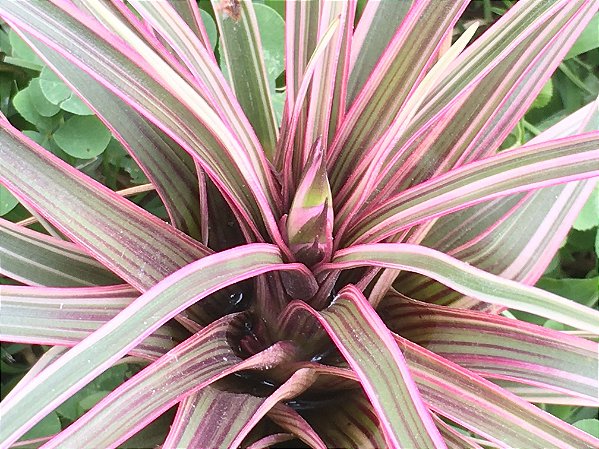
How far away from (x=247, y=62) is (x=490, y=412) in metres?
0.33

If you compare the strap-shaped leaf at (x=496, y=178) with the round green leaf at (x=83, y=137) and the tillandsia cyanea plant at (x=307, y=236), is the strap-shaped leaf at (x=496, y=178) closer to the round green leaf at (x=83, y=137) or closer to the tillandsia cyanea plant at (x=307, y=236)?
the tillandsia cyanea plant at (x=307, y=236)

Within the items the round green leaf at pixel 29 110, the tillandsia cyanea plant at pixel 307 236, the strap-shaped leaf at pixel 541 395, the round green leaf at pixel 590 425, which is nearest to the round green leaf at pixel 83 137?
the round green leaf at pixel 29 110

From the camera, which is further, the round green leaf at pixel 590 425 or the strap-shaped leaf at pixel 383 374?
the round green leaf at pixel 590 425

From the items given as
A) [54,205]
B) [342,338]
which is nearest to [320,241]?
[342,338]

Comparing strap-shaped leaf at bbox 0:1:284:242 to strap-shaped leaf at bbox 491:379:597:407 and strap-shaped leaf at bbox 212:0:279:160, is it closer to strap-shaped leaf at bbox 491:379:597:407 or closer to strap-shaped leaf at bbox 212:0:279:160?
strap-shaped leaf at bbox 212:0:279:160

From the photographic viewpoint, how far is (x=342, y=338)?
442mm

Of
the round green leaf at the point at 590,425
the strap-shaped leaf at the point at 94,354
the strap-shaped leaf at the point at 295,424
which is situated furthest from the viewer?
the round green leaf at the point at 590,425

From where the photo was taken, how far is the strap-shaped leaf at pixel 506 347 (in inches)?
19.0

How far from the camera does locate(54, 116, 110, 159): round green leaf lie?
721 millimetres

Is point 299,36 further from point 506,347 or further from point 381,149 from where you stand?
point 506,347

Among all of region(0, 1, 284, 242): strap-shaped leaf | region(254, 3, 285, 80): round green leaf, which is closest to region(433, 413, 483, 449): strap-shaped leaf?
region(0, 1, 284, 242): strap-shaped leaf

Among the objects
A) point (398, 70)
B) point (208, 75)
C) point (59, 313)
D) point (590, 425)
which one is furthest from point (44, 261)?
point (590, 425)

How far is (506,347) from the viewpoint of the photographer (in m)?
0.51

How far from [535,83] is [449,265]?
23 cm
